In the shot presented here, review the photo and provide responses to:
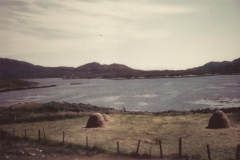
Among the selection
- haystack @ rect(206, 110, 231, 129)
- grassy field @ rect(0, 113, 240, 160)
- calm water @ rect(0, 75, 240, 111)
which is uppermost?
haystack @ rect(206, 110, 231, 129)

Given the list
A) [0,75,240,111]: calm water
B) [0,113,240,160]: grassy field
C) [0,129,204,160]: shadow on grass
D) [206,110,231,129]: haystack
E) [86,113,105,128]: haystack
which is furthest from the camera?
[0,75,240,111]: calm water

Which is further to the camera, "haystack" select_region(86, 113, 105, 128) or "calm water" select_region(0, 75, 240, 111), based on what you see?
"calm water" select_region(0, 75, 240, 111)

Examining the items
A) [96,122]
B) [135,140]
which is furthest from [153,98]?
[135,140]

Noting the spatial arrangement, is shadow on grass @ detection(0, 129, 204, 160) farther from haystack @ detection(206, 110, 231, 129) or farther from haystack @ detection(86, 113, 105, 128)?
haystack @ detection(206, 110, 231, 129)

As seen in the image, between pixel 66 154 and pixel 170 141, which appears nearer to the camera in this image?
pixel 66 154

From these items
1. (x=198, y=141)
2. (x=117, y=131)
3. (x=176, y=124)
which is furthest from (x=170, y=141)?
(x=176, y=124)

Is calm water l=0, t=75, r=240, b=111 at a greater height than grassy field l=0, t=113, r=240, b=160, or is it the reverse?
Answer: grassy field l=0, t=113, r=240, b=160

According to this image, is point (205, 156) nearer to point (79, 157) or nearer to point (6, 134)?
point (79, 157)

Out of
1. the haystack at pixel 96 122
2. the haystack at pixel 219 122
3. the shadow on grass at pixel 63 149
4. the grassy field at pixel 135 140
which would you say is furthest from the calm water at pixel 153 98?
the shadow on grass at pixel 63 149

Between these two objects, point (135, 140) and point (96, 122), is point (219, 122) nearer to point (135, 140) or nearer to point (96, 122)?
point (135, 140)

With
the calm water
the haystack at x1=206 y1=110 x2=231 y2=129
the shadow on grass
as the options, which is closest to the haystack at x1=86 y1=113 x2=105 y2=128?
the shadow on grass
